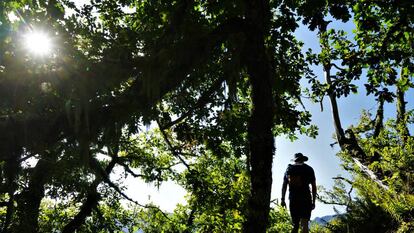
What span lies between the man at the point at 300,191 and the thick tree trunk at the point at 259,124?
14.2 feet

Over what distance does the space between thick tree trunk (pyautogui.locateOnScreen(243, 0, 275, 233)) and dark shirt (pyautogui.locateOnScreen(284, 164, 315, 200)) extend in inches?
170

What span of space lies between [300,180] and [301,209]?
693 millimetres

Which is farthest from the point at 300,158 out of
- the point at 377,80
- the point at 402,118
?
the point at 402,118

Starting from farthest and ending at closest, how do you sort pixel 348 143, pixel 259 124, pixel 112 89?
pixel 348 143 < pixel 259 124 < pixel 112 89

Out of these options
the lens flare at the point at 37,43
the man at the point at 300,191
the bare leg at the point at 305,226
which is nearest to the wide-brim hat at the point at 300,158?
the man at the point at 300,191

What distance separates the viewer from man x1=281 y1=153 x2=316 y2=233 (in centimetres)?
833

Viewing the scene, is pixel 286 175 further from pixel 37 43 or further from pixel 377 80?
pixel 37 43

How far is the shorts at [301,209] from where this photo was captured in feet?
27.2

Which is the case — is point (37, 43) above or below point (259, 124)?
above

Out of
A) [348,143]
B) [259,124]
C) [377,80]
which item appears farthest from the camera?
[348,143]

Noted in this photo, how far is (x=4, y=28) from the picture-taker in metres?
4.15

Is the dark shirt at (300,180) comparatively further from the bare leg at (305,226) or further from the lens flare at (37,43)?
the lens flare at (37,43)

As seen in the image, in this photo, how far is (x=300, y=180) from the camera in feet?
27.9

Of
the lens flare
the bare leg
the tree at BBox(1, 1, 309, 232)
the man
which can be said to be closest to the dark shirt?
the man
